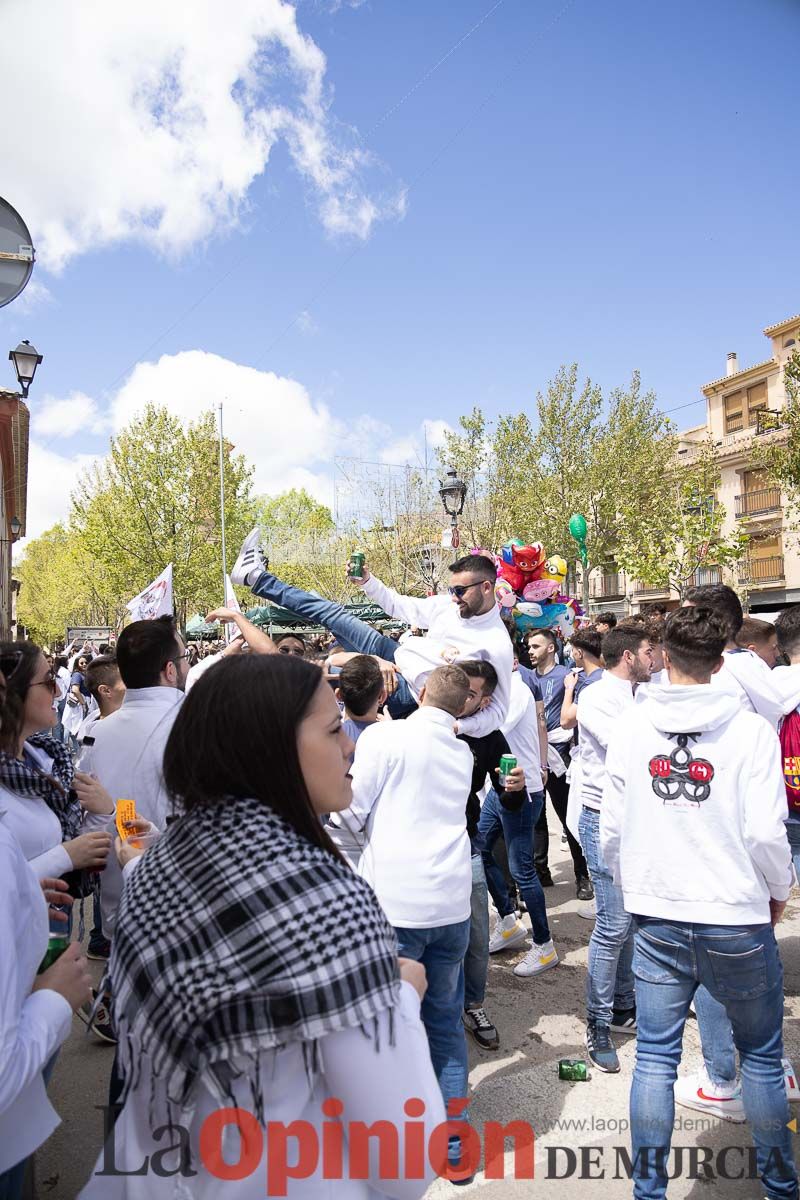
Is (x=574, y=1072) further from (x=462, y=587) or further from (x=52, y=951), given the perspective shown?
(x=52, y=951)

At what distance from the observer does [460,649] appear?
147 inches

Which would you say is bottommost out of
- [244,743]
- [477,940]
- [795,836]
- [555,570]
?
[477,940]

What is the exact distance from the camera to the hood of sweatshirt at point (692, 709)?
254 centimetres

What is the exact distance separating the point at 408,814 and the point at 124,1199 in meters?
1.53

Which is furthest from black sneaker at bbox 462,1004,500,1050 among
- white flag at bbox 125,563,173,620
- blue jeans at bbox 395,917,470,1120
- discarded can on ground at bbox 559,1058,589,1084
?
white flag at bbox 125,563,173,620

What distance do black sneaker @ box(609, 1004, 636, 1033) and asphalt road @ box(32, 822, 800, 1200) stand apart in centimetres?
7

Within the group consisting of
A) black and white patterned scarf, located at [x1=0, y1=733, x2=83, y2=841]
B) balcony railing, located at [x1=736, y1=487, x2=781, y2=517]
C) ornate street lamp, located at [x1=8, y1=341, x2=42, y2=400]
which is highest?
balcony railing, located at [x1=736, y1=487, x2=781, y2=517]

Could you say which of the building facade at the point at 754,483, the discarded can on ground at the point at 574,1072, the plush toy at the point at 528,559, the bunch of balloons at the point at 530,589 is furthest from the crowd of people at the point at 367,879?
the building facade at the point at 754,483

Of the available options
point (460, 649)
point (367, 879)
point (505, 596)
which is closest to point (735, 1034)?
point (367, 879)

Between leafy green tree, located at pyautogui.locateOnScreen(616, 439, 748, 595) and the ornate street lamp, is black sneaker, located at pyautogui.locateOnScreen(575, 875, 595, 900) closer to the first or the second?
the ornate street lamp

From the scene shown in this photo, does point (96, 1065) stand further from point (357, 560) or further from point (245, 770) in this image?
point (245, 770)

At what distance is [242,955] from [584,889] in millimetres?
5242

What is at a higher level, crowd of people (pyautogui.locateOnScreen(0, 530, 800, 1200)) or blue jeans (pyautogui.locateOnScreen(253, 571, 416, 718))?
blue jeans (pyautogui.locateOnScreen(253, 571, 416, 718))

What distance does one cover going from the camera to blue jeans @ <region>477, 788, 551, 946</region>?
4.56 meters
